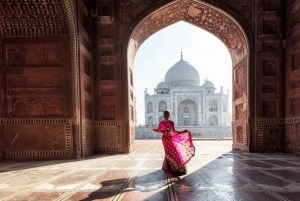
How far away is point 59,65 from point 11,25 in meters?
1.49

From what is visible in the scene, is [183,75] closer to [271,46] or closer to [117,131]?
[271,46]

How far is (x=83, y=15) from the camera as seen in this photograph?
19.6ft

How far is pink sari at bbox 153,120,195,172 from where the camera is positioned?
335cm

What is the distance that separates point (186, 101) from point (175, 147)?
2842 cm

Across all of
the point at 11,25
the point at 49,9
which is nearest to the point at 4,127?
the point at 11,25

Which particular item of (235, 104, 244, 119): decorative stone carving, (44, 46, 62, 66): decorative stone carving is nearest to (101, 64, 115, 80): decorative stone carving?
(44, 46, 62, 66): decorative stone carving

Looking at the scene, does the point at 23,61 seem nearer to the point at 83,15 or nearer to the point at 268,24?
the point at 83,15

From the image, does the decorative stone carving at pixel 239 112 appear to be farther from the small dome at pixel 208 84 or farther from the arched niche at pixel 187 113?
the small dome at pixel 208 84

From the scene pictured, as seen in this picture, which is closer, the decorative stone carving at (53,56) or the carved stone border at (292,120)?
the decorative stone carving at (53,56)

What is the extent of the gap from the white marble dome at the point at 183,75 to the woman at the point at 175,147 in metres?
28.4

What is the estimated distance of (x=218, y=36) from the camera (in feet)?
26.3

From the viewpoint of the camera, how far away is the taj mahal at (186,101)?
29.8 meters

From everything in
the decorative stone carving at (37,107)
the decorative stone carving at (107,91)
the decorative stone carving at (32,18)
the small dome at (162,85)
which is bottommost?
the decorative stone carving at (37,107)

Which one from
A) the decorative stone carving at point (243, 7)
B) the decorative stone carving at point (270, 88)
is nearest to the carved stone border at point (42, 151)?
the decorative stone carving at point (270, 88)
